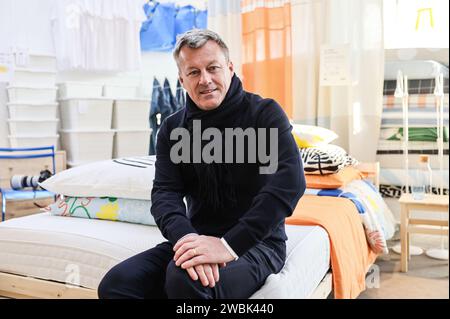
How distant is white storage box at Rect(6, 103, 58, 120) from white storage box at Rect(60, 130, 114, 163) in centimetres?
16

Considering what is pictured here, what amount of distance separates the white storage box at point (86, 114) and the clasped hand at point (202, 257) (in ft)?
7.09

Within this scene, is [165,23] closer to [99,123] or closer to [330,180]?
[99,123]

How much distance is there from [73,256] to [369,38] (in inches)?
69.4

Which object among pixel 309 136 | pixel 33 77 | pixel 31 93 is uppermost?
pixel 33 77

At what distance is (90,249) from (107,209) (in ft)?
0.95

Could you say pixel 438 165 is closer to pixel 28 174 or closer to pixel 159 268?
pixel 159 268

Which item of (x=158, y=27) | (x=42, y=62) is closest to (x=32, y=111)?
(x=42, y=62)

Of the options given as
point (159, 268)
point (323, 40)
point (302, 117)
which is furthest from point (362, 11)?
point (159, 268)

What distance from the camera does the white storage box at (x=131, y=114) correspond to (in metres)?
3.15

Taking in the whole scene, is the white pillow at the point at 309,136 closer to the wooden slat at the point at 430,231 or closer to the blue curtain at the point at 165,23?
the wooden slat at the point at 430,231

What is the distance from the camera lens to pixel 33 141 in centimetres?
291

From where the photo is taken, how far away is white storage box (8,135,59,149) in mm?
2848

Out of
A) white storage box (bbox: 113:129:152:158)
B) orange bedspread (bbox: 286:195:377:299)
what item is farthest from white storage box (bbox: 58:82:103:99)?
orange bedspread (bbox: 286:195:377:299)

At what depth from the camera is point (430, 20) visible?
5.32ft
